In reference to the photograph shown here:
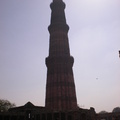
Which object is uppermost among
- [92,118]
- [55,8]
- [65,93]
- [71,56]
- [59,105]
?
[55,8]

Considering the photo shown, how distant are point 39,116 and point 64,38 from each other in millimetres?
17813

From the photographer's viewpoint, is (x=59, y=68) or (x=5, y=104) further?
(x=5, y=104)

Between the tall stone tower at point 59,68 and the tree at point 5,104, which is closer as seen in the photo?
the tall stone tower at point 59,68

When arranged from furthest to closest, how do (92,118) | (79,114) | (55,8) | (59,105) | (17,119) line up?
(55,8) < (59,105) < (17,119) < (92,118) < (79,114)

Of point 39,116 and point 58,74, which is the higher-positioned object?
point 58,74

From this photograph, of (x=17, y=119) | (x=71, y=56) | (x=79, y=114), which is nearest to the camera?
(x=79, y=114)

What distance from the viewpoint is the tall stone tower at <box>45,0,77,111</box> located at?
107 ft

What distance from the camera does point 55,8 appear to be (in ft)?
134

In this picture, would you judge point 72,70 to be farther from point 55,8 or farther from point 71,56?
point 55,8

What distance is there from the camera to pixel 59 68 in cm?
3497

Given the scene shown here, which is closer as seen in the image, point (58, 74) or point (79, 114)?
point (79, 114)

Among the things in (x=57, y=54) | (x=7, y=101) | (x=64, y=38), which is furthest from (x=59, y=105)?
(x=7, y=101)

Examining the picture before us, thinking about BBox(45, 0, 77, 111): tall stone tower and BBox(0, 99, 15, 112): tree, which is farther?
BBox(0, 99, 15, 112): tree

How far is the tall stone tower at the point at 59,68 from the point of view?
3275 cm
